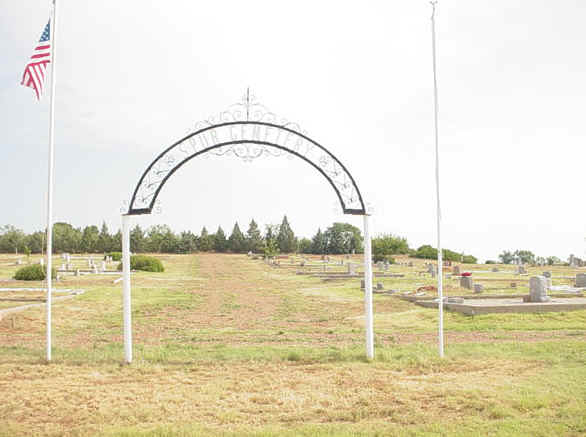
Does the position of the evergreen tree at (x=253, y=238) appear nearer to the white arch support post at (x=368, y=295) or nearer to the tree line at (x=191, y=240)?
the tree line at (x=191, y=240)

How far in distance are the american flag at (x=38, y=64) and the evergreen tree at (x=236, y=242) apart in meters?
64.7

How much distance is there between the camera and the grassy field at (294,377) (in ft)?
18.4

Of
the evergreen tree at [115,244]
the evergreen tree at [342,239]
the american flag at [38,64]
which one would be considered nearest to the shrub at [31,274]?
the american flag at [38,64]

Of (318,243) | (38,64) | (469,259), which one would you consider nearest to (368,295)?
(38,64)

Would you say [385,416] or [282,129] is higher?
[282,129]

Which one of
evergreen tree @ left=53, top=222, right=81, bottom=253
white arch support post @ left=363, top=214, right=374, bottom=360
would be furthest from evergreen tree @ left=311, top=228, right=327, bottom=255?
white arch support post @ left=363, top=214, right=374, bottom=360

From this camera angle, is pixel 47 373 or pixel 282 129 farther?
pixel 282 129

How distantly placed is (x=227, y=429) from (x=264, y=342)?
5.55 metres

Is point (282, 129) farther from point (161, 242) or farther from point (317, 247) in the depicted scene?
point (161, 242)

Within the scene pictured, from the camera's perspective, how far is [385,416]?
5875 mm

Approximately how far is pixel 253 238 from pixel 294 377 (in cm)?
6613

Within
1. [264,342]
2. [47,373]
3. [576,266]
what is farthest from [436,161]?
[576,266]

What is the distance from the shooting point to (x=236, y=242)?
241ft

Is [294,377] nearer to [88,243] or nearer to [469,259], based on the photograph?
[469,259]
